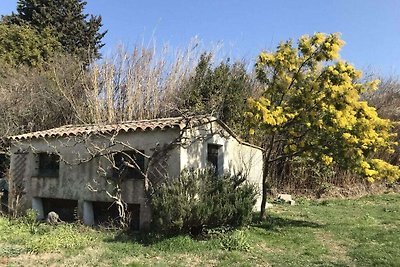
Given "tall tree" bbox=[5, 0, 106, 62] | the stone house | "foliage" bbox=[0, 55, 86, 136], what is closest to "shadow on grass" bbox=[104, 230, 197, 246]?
the stone house

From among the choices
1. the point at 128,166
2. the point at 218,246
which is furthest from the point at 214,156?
the point at 218,246

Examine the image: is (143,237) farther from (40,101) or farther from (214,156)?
(40,101)

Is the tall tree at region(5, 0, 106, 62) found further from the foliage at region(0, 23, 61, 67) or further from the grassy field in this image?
the grassy field

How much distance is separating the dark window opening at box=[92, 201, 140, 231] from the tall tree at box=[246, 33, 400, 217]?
3923 mm

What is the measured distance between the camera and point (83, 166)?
11.9 meters

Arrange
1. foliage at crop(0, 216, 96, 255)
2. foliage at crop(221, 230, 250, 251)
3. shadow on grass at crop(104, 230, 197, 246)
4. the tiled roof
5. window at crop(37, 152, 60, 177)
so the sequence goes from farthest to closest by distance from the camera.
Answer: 1. window at crop(37, 152, 60, 177)
2. the tiled roof
3. shadow on grass at crop(104, 230, 197, 246)
4. foliage at crop(221, 230, 250, 251)
5. foliage at crop(0, 216, 96, 255)

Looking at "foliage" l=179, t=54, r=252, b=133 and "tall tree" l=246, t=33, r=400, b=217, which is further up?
"foliage" l=179, t=54, r=252, b=133

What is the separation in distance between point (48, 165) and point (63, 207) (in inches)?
55.2

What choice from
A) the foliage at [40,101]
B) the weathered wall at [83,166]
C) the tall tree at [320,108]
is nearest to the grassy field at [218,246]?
the weathered wall at [83,166]

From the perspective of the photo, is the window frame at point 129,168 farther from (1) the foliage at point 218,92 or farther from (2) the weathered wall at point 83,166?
(1) the foliage at point 218,92

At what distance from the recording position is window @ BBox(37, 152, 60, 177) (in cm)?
1280

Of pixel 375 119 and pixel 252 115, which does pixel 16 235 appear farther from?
pixel 375 119

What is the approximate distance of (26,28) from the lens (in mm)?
25062

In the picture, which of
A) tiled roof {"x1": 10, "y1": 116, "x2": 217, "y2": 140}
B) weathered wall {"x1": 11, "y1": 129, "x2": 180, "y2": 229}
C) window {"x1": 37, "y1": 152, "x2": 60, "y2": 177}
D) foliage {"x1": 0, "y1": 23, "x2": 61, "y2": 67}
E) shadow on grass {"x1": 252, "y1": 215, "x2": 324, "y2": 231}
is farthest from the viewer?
foliage {"x1": 0, "y1": 23, "x2": 61, "y2": 67}
